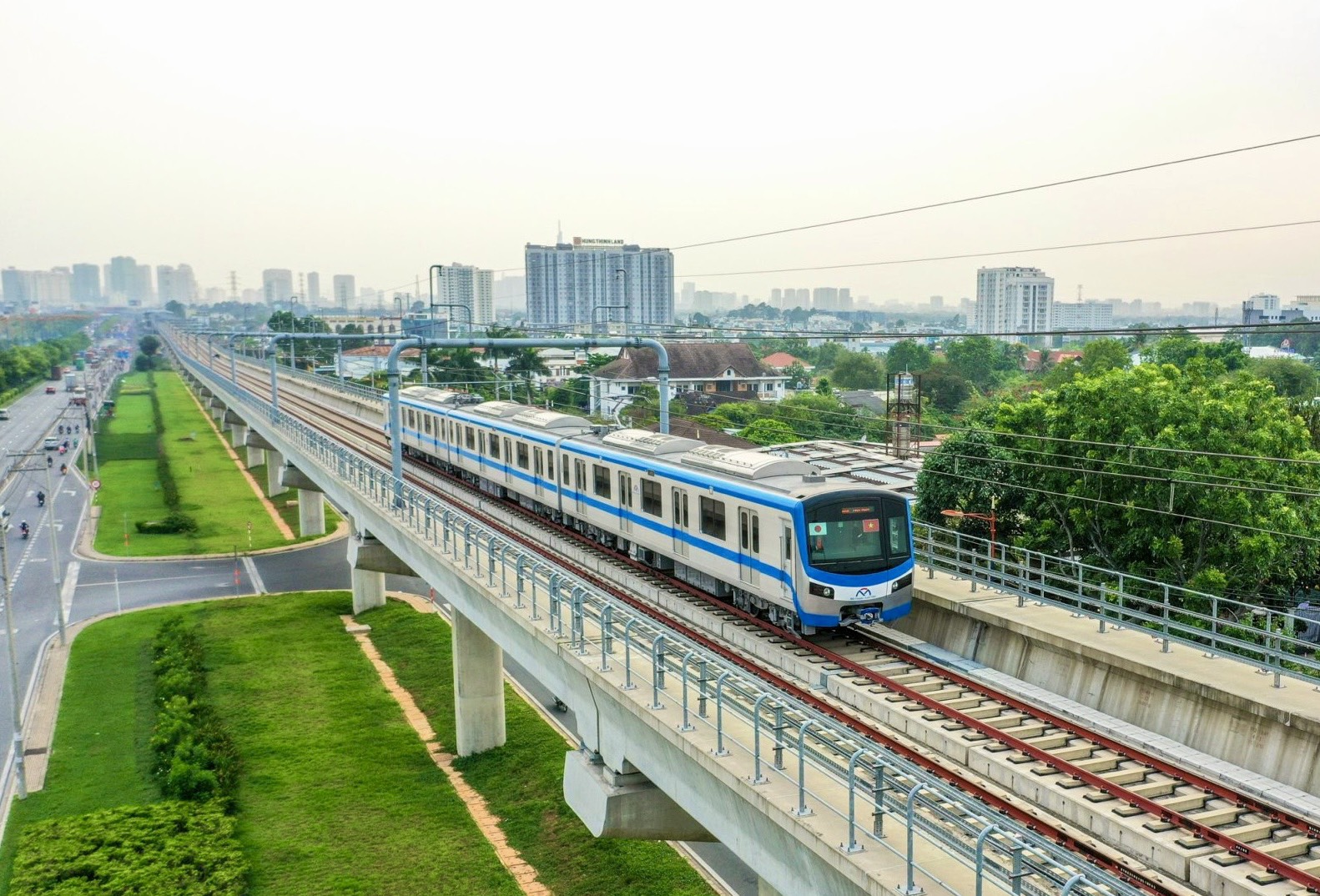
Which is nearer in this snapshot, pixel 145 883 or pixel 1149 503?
pixel 145 883

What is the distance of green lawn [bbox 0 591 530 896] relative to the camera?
859 inches

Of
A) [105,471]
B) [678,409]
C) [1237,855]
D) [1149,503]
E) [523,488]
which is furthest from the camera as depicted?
[105,471]

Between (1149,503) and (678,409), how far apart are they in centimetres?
4638

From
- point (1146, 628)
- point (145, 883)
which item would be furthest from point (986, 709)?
point (145, 883)

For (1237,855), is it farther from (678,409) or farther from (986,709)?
(678,409)

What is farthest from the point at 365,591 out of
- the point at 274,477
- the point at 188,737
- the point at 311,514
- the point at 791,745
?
the point at 791,745

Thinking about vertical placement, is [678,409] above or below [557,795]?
above

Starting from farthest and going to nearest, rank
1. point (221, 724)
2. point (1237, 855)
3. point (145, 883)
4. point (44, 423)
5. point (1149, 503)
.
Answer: point (44, 423) < point (221, 724) < point (1149, 503) < point (145, 883) < point (1237, 855)

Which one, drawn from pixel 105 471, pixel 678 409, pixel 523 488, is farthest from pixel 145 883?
pixel 105 471

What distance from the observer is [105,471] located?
249ft

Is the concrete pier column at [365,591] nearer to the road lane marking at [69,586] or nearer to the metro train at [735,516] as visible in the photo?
the road lane marking at [69,586]

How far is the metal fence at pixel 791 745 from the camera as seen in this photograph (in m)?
8.57

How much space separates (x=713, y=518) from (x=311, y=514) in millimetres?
40122

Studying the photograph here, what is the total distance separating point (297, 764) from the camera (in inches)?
1061
